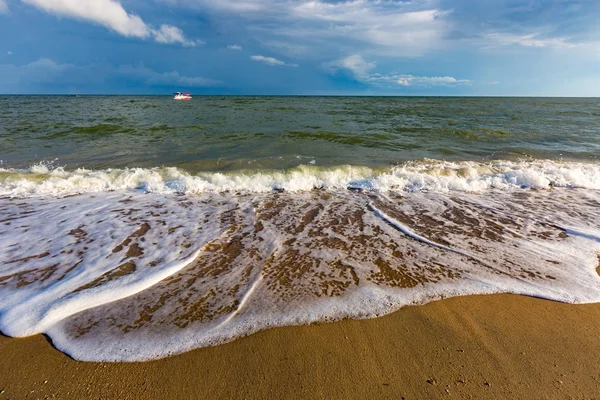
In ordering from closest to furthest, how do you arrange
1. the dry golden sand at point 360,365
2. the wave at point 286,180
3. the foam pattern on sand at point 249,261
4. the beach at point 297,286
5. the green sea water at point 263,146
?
the dry golden sand at point 360,365 < the beach at point 297,286 < the foam pattern on sand at point 249,261 < the wave at point 286,180 < the green sea water at point 263,146

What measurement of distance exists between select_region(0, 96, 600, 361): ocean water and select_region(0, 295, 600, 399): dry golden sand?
172 millimetres

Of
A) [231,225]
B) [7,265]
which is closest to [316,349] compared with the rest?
[231,225]

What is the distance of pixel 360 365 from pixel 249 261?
1925mm

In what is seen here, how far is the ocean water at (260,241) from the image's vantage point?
9.09ft

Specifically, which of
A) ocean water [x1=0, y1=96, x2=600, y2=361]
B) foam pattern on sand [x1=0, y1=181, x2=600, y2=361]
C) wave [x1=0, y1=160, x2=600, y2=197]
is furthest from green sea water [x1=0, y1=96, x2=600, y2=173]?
foam pattern on sand [x1=0, y1=181, x2=600, y2=361]

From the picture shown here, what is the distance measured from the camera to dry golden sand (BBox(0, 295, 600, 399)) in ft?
6.66

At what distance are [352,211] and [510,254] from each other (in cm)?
252

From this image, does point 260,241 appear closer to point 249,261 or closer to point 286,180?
point 249,261

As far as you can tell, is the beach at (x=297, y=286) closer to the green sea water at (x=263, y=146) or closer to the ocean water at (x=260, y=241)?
the ocean water at (x=260, y=241)

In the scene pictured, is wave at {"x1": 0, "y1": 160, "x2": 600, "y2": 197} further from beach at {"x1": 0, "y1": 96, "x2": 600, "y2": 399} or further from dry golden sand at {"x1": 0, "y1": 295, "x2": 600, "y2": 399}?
dry golden sand at {"x1": 0, "y1": 295, "x2": 600, "y2": 399}

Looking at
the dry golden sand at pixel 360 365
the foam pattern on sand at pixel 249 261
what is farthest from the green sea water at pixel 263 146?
the dry golden sand at pixel 360 365

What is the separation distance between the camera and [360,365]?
2.23m

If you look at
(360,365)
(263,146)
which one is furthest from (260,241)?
(263,146)

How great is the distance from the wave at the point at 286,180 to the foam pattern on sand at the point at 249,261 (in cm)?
71
